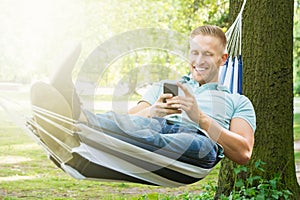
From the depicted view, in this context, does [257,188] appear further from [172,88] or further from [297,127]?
[297,127]

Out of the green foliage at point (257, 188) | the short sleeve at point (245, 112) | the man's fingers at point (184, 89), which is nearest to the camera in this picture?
the man's fingers at point (184, 89)

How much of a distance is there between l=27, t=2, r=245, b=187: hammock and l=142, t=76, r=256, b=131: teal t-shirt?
0.15 m

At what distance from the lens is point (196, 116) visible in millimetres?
1625

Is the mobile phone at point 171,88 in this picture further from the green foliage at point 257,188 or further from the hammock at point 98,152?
the green foliage at point 257,188

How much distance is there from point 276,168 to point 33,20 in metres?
6.58

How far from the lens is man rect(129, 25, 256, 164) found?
1.67 m

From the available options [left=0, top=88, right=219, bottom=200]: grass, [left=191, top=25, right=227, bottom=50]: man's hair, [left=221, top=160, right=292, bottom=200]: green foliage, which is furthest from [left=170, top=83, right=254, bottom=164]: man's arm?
[left=0, top=88, right=219, bottom=200]: grass

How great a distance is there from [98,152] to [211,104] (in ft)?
1.66

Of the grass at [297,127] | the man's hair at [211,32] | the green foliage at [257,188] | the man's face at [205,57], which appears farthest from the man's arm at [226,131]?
the grass at [297,127]

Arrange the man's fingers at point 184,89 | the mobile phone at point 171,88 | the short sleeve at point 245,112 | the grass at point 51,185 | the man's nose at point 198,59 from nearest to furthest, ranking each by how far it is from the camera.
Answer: the man's fingers at point 184,89, the mobile phone at point 171,88, the short sleeve at point 245,112, the man's nose at point 198,59, the grass at point 51,185

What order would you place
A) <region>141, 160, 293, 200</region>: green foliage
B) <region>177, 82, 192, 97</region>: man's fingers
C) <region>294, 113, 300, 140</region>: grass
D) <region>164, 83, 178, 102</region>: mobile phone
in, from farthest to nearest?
1. <region>294, 113, 300, 140</region>: grass
2. <region>141, 160, 293, 200</region>: green foliage
3. <region>164, 83, 178, 102</region>: mobile phone
4. <region>177, 82, 192, 97</region>: man's fingers

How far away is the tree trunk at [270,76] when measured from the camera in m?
2.83

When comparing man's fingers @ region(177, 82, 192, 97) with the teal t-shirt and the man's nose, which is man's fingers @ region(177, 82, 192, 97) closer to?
the teal t-shirt

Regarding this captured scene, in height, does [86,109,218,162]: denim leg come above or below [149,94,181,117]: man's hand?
below
